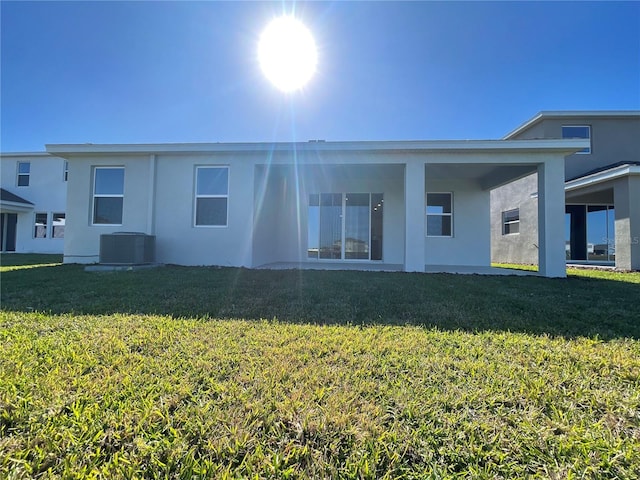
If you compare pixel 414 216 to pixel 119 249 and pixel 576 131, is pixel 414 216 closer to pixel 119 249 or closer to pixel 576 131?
pixel 119 249

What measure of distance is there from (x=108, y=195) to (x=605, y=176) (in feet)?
51.2

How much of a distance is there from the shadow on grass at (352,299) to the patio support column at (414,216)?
95cm

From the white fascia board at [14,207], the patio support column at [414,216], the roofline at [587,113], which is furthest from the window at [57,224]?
the roofline at [587,113]

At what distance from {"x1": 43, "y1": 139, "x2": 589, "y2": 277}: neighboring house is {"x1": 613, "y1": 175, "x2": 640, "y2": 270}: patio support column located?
12.5 ft

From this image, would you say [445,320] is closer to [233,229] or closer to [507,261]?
[233,229]

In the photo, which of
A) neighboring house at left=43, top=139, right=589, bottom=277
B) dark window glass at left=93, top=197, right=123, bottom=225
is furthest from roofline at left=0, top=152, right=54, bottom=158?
dark window glass at left=93, top=197, right=123, bottom=225

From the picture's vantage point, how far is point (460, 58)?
873 cm

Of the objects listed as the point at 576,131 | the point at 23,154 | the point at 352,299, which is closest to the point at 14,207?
the point at 23,154

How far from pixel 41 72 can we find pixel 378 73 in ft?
32.6

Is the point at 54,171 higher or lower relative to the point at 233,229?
higher

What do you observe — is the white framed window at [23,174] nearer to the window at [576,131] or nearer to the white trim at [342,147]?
the white trim at [342,147]

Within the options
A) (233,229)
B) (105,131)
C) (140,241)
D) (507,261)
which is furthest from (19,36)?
(507,261)

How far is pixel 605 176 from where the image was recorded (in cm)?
986

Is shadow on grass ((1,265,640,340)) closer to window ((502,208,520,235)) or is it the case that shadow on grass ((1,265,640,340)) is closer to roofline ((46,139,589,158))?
roofline ((46,139,589,158))
